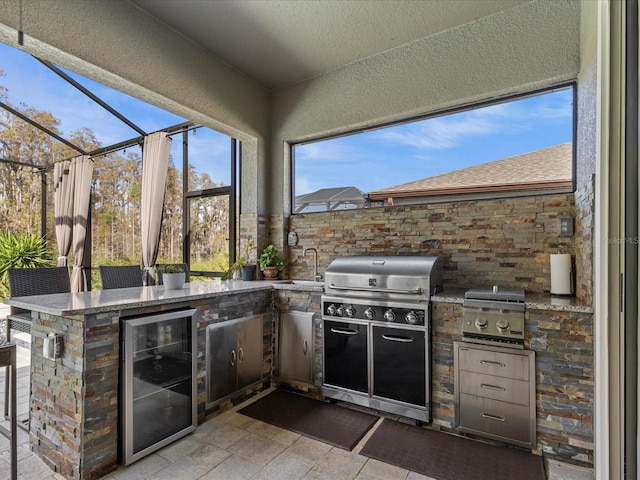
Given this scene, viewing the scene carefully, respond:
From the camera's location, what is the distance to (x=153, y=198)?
4691 millimetres

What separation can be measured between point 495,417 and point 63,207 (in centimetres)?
643

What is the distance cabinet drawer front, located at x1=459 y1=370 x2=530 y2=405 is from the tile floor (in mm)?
425

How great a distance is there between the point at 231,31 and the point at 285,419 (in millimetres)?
3586

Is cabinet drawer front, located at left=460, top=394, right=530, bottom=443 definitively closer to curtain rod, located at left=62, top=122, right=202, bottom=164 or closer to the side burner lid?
the side burner lid

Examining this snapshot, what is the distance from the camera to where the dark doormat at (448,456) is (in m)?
2.07

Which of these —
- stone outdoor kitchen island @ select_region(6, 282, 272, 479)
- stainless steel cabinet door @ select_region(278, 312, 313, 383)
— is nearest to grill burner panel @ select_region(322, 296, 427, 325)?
stainless steel cabinet door @ select_region(278, 312, 313, 383)

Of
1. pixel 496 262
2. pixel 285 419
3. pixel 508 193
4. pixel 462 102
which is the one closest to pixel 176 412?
pixel 285 419

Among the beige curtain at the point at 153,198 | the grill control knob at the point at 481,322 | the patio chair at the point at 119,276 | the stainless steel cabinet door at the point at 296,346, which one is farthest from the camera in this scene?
the beige curtain at the point at 153,198

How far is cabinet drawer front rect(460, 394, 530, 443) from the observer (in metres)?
2.28

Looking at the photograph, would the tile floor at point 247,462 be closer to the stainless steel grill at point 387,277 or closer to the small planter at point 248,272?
the stainless steel grill at point 387,277

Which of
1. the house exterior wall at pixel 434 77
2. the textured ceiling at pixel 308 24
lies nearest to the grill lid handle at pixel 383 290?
the house exterior wall at pixel 434 77

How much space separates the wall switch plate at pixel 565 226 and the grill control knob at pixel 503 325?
97 centimetres

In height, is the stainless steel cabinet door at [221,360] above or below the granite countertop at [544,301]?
below

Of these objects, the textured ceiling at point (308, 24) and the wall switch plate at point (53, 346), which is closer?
the wall switch plate at point (53, 346)
